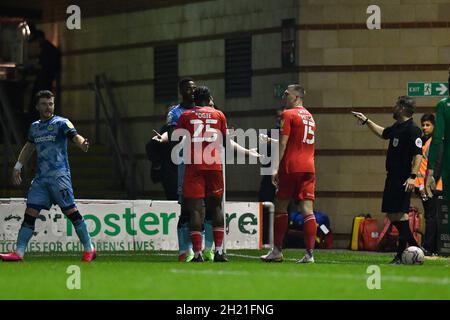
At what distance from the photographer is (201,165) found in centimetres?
1555

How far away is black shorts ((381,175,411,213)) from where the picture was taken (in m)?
15.6

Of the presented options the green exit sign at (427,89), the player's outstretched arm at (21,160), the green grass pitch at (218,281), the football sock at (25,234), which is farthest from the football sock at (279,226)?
the green exit sign at (427,89)

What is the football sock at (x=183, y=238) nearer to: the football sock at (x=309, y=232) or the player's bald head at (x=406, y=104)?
the football sock at (x=309, y=232)

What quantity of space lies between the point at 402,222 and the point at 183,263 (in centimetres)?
275

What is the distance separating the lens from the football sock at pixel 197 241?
50.8 feet

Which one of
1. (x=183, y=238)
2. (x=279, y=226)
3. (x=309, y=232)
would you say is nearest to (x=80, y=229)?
(x=183, y=238)

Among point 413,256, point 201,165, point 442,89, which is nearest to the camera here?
point 413,256

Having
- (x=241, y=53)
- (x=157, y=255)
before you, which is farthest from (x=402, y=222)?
(x=241, y=53)

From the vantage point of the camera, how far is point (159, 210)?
19781mm

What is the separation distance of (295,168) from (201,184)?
1157 mm

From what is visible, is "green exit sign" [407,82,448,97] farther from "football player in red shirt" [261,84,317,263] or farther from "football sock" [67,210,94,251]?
"football sock" [67,210,94,251]

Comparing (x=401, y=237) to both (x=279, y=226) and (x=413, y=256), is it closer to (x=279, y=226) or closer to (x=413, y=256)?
(x=413, y=256)

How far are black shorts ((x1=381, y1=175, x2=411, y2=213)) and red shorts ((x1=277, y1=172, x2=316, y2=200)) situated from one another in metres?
0.93
